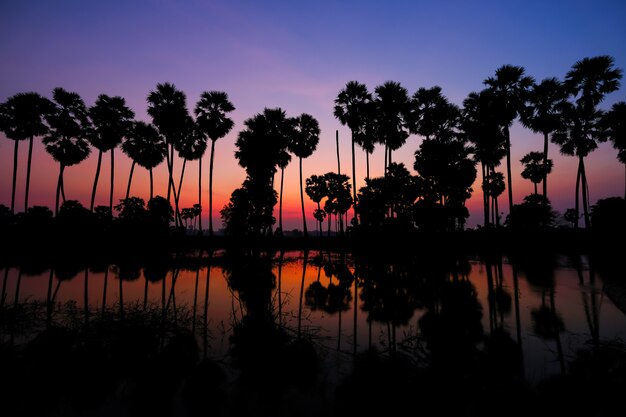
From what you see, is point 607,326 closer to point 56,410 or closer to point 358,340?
point 358,340

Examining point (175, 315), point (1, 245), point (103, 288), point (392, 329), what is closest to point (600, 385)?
point (392, 329)

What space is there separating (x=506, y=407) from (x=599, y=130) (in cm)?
4103

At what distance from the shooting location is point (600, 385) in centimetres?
512

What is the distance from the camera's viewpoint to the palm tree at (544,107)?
1230 inches

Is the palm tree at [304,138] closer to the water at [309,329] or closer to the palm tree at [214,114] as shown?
the palm tree at [214,114]

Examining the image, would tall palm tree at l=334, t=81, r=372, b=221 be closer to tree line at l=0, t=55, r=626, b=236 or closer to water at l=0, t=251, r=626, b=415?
tree line at l=0, t=55, r=626, b=236

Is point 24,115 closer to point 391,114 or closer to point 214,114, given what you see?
point 214,114

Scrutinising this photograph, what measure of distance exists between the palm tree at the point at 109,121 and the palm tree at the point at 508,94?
1662 inches

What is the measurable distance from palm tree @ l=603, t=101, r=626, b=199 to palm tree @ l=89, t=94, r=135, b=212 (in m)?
53.7

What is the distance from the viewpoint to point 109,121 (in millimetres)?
36562

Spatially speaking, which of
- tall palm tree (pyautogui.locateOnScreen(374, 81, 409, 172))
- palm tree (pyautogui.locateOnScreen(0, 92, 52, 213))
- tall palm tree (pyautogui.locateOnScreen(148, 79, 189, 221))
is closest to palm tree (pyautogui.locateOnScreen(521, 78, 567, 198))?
tall palm tree (pyautogui.locateOnScreen(374, 81, 409, 172))

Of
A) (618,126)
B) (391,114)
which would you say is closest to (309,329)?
(391,114)

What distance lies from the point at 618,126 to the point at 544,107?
6763 mm

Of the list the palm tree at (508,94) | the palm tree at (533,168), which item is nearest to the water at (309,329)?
the palm tree at (508,94)
